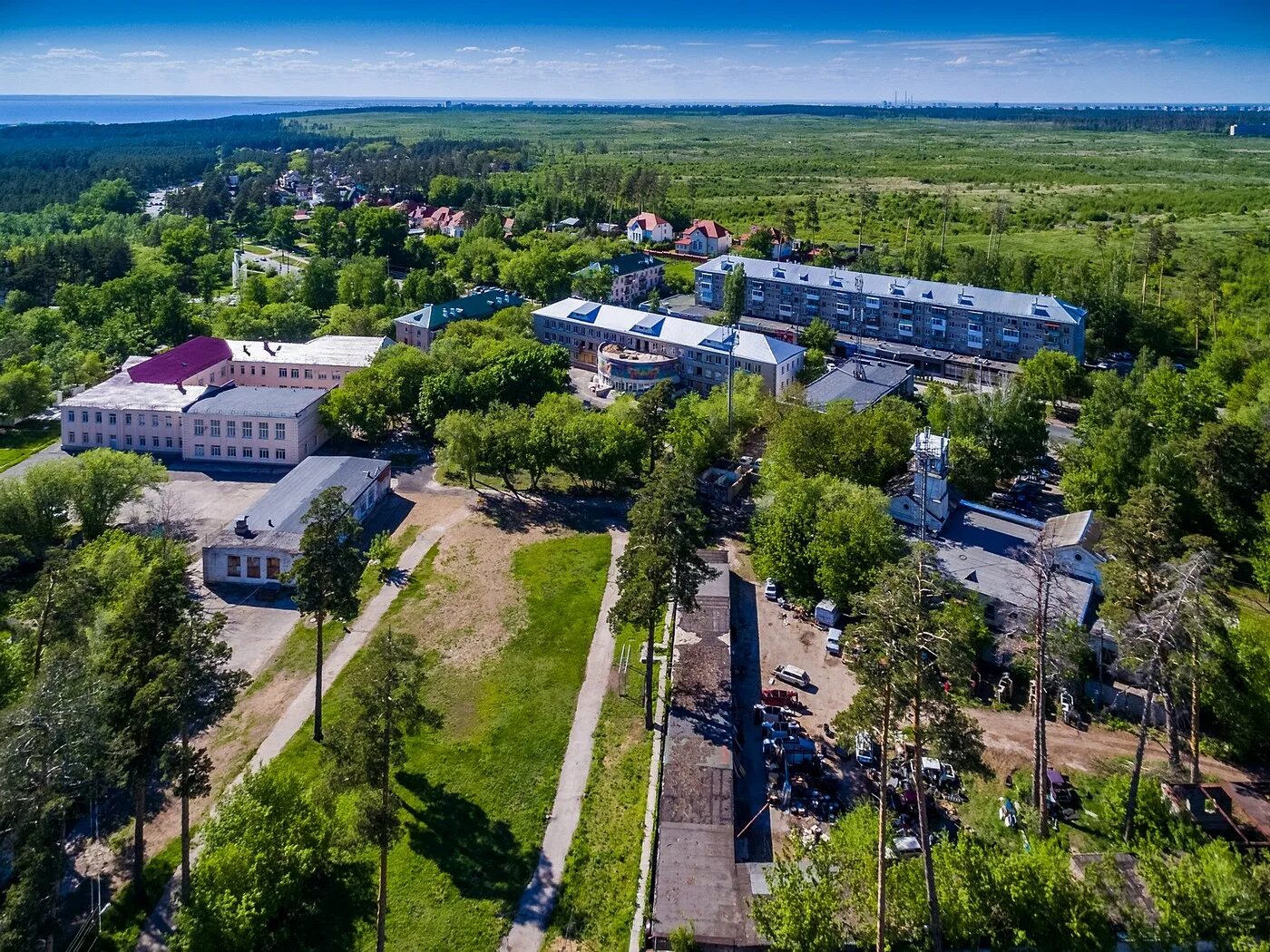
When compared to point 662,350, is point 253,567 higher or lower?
lower

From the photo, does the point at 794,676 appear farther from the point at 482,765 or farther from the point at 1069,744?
the point at 482,765

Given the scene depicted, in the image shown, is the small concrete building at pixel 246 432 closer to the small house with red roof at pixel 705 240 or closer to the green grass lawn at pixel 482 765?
the green grass lawn at pixel 482 765

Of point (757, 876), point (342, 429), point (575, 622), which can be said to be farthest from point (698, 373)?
point (757, 876)

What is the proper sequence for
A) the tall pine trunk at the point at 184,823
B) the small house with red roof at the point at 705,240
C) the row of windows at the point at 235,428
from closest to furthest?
the tall pine trunk at the point at 184,823 < the row of windows at the point at 235,428 < the small house with red roof at the point at 705,240

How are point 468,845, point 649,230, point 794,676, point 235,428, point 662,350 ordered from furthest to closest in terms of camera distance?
point 649,230 < point 662,350 < point 235,428 < point 794,676 < point 468,845

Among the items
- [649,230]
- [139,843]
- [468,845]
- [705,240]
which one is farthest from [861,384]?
[649,230]

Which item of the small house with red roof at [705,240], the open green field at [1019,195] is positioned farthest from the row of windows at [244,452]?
the open green field at [1019,195]
